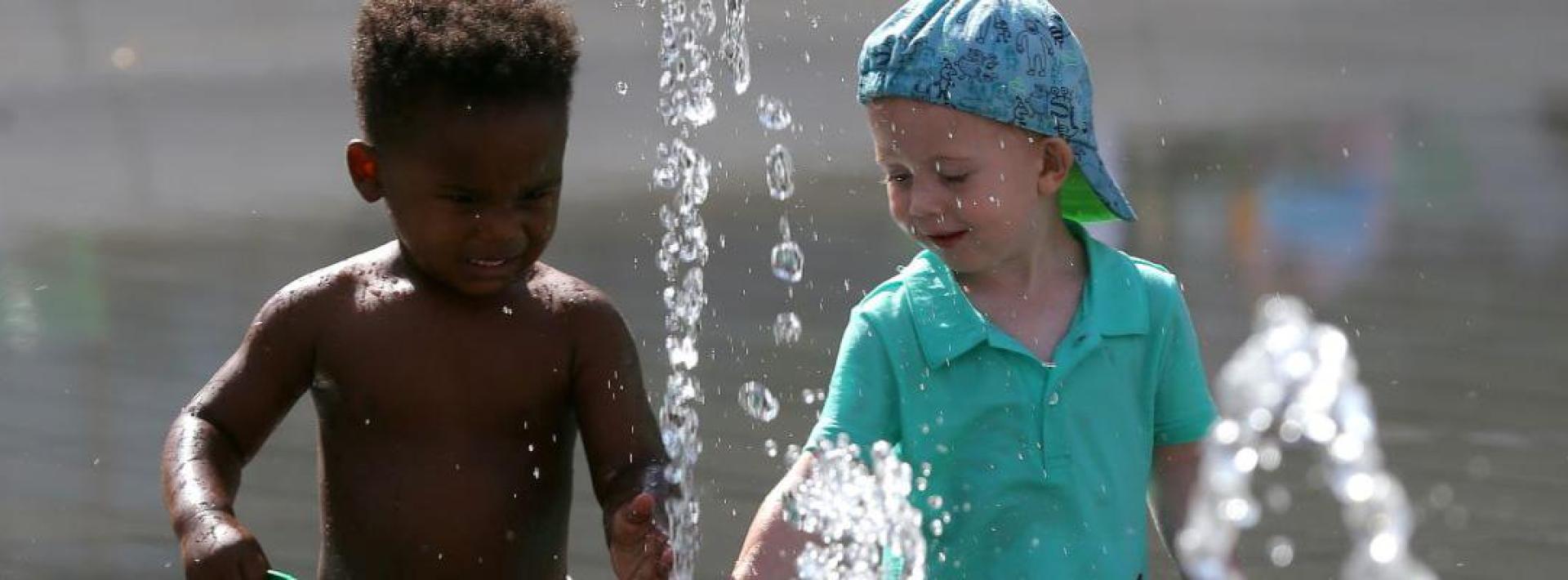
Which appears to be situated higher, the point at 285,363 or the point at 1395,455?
the point at 285,363

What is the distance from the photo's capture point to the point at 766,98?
1012 cm

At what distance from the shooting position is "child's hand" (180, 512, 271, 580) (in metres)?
2.60

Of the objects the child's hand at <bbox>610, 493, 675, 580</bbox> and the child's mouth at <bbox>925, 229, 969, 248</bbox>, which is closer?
the child's hand at <bbox>610, 493, 675, 580</bbox>

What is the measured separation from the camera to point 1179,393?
2.88 m

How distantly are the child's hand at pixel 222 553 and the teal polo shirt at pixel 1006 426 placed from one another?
689 mm

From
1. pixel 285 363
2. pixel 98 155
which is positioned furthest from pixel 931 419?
pixel 98 155

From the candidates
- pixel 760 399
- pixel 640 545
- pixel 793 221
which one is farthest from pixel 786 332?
pixel 640 545

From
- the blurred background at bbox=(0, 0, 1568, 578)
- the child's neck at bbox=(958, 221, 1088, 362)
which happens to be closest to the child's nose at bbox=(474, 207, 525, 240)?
the child's neck at bbox=(958, 221, 1088, 362)

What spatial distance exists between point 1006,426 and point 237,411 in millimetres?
968

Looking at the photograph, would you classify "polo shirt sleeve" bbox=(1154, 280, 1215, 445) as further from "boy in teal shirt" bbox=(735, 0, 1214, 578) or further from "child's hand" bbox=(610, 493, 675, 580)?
"child's hand" bbox=(610, 493, 675, 580)

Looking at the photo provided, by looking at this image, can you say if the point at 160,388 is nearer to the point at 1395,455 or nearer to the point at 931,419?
the point at 1395,455

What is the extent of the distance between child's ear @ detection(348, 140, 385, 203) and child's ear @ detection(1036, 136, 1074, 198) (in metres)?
0.85

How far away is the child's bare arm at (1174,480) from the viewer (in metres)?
2.90

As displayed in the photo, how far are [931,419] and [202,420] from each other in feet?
3.00
